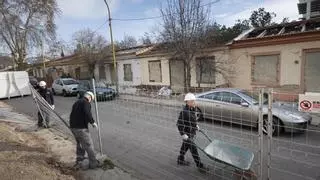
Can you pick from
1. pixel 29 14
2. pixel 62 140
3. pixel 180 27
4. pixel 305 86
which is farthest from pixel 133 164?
pixel 29 14

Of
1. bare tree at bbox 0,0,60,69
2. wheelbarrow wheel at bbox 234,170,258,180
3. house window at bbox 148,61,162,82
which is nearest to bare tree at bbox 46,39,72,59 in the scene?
bare tree at bbox 0,0,60,69

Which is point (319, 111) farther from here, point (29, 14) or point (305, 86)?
point (29, 14)

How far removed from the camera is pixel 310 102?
3.36 metres

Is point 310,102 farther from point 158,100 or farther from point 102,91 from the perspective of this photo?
point 102,91

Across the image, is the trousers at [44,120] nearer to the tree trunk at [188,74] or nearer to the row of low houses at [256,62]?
the row of low houses at [256,62]

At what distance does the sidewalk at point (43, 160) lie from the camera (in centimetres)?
509

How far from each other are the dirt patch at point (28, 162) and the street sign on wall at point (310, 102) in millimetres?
4173

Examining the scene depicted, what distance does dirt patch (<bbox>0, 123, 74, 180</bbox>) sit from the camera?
196 inches

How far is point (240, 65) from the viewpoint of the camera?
16250 millimetres

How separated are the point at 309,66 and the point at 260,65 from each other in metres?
2.54

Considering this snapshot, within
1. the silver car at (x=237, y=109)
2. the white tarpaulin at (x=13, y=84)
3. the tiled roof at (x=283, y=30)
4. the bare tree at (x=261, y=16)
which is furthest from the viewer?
the bare tree at (x=261, y=16)

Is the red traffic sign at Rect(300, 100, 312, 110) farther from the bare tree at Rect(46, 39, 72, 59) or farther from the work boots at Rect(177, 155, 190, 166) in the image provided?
the bare tree at Rect(46, 39, 72, 59)

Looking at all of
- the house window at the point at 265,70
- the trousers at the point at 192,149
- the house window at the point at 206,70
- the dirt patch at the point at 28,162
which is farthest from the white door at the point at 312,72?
the dirt patch at the point at 28,162

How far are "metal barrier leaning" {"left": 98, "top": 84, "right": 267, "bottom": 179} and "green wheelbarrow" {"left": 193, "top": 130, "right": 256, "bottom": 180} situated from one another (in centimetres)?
37
